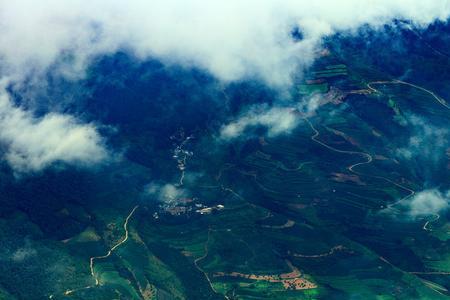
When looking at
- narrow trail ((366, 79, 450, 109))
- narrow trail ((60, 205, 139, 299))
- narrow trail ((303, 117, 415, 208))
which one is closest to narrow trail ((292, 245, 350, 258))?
narrow trail ((303, 117, 415, 208))

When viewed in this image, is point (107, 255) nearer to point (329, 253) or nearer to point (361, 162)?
point (329, 253)

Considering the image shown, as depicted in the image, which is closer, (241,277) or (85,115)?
(241,277)

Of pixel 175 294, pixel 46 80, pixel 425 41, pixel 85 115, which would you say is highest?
pixel 425 41

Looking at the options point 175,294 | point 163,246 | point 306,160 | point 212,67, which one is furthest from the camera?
point 212,67

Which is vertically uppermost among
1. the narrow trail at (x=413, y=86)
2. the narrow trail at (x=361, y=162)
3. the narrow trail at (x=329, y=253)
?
the narrow trail at (x=413, y=86)

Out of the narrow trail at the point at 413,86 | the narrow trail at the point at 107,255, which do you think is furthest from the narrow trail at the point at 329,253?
the narrow trail at the point at 413,86

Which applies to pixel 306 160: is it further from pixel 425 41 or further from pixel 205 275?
pixel 425 41

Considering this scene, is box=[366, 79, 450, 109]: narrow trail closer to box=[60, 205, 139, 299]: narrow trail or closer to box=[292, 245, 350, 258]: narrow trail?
box=[292, 245, 350, 258]: narrow trail

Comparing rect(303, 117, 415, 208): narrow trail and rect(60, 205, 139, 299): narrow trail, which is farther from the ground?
rect(303, 117, 415, 208): narrow trail

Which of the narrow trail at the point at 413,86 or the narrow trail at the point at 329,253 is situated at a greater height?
the narrow trail at the point at 413,86

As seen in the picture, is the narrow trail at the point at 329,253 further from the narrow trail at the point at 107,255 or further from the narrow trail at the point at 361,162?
the narrow trail at the point at 107,255

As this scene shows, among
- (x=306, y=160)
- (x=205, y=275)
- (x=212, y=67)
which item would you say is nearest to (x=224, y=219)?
(x=205, y=275)
